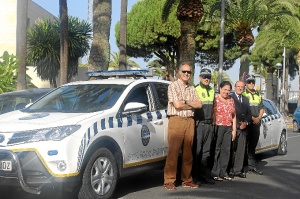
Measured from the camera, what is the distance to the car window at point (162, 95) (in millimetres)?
8375

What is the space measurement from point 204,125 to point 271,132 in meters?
3.87

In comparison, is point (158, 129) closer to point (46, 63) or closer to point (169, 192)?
point (169, 192)

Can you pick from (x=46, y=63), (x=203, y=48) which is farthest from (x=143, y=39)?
(x=46, y=63)

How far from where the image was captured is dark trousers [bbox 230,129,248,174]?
9500mm

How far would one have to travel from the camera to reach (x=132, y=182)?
891 cm

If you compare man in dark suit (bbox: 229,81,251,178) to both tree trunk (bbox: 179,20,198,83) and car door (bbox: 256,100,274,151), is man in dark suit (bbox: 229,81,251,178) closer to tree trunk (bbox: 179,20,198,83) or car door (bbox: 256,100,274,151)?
car door (bbox: 256,100,274,151)

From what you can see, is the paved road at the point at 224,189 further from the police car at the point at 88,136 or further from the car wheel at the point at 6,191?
the police car at the point at 88,136

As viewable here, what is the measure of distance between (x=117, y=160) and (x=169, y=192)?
1.12 m

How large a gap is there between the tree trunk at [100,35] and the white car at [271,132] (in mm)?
4968

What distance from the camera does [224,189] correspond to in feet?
27.0

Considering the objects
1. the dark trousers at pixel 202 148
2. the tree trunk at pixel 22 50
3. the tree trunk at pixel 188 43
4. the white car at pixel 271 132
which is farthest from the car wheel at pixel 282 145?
the tree trunk at pixel 22 50

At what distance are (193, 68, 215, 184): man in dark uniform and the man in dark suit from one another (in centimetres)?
88

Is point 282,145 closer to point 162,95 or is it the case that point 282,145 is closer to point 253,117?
point 253,117

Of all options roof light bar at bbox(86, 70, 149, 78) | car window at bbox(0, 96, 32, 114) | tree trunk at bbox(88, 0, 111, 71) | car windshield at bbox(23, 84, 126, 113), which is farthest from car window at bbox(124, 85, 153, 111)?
tree trunk at bbox(88, 0, 111, 71)
